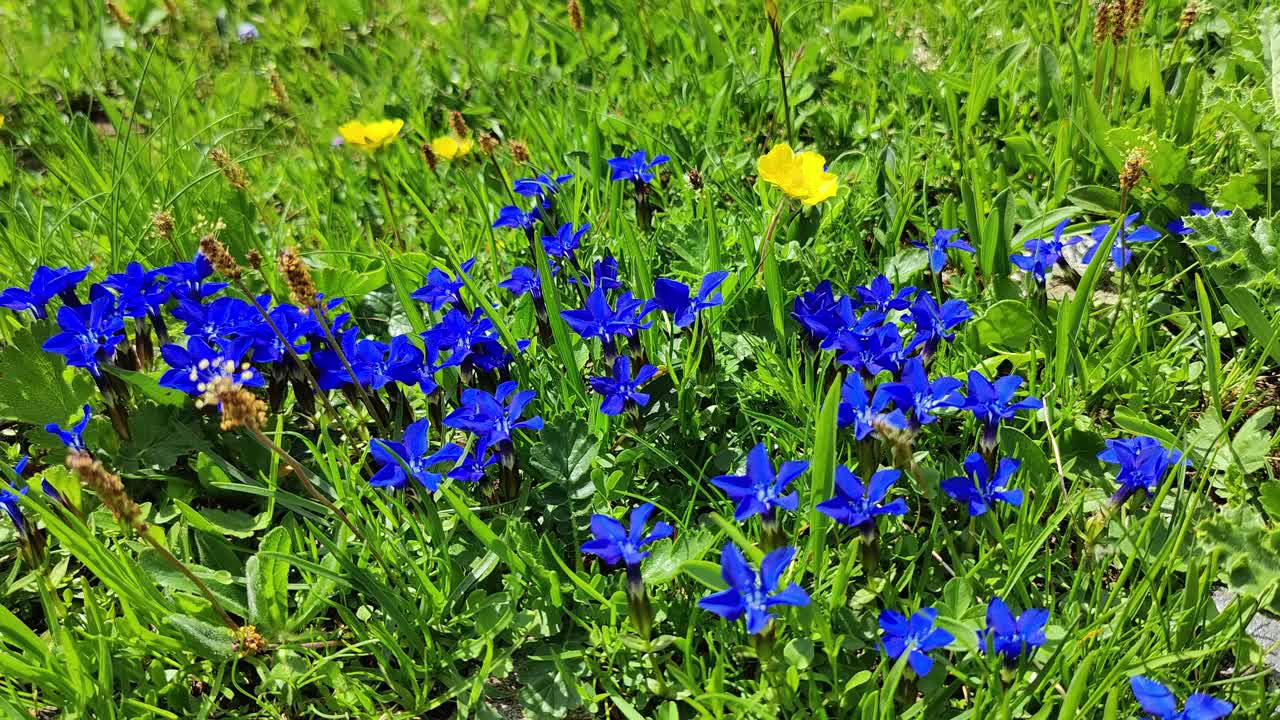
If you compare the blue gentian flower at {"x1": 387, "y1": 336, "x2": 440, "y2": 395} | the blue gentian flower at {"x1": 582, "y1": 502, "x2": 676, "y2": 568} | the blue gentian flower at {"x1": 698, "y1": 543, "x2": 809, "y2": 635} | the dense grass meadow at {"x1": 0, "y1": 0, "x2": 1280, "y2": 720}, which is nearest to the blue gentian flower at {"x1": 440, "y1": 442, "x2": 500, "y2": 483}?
the dense grass meadow at {"x1": 0, "y1": 0, "x2": 1280, "y2": 720}

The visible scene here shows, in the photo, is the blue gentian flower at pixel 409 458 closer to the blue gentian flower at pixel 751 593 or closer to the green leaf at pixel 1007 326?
the blue gentian flower at pixel 751 593

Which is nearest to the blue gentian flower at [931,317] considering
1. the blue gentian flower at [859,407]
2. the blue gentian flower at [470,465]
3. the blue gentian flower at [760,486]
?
the blue gentian flower at [859,407]

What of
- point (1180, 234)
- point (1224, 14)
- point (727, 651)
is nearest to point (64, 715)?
point (727, 651)

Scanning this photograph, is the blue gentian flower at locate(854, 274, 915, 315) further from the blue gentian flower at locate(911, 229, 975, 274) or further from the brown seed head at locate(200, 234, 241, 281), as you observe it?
the brown seed head at locate(200, 234, 241, 281)

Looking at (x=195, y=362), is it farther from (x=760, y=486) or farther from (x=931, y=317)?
(x=931, y=317)

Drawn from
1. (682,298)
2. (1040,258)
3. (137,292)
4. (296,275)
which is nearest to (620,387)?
(682,298)

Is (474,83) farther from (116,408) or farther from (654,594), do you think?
(654,594)
